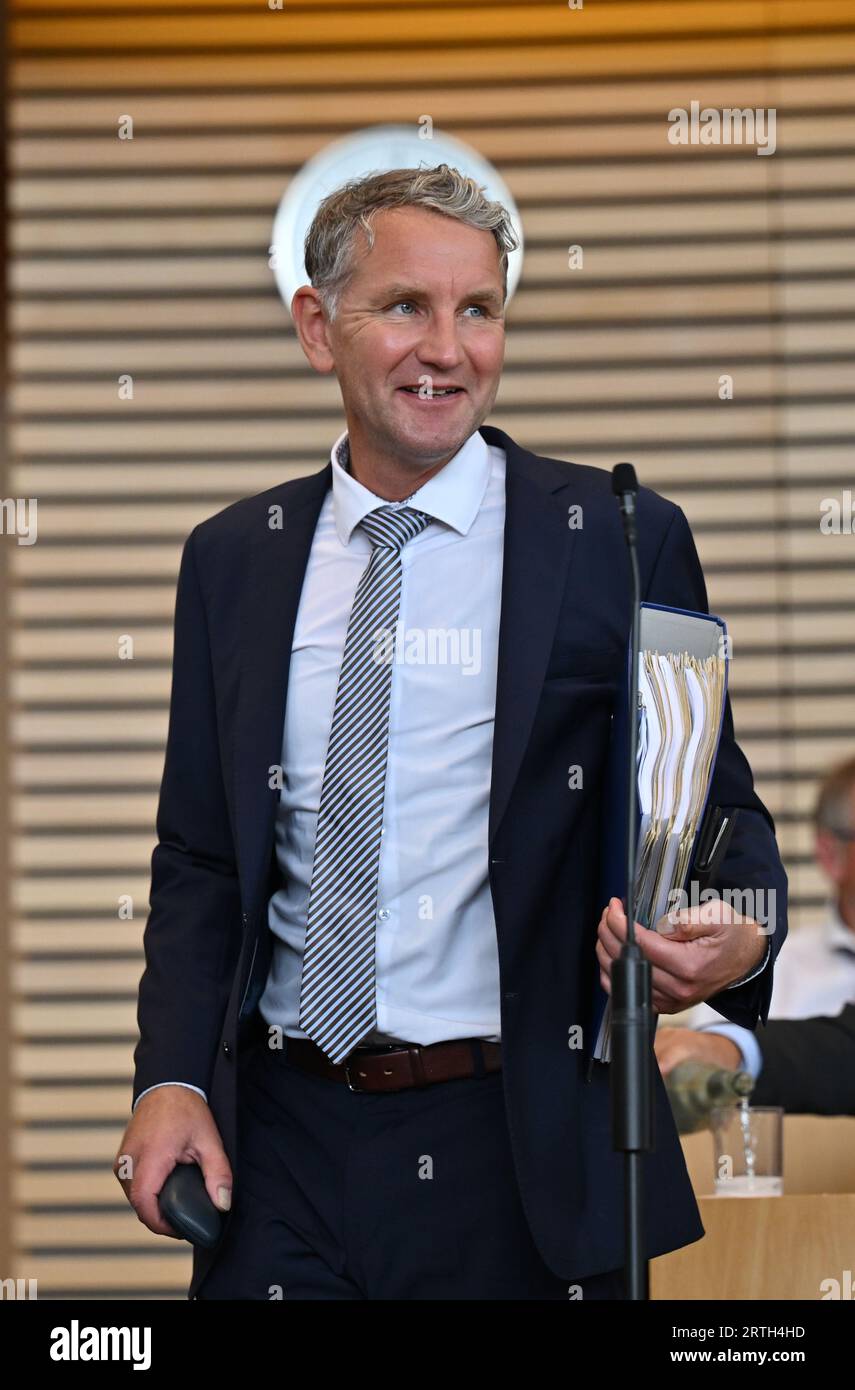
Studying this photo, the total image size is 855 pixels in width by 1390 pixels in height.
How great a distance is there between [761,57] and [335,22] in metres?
1.26

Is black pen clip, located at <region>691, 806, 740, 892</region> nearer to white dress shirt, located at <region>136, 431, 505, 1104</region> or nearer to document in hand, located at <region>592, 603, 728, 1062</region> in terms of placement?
document in hand, located at <region>592, 603, 728, 1062</region>

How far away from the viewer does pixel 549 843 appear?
2.09 m

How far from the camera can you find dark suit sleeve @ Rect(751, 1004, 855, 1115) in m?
4.18

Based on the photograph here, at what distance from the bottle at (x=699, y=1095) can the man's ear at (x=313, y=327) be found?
5.28 ft

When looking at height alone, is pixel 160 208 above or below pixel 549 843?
above

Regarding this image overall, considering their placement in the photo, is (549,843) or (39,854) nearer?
(549,843)

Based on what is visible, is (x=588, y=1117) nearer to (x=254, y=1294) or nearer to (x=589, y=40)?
(x=254, y=1294)

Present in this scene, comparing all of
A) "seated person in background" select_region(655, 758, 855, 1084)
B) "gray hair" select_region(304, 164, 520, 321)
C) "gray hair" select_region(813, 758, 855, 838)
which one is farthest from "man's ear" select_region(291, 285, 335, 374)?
"gray hair" select_region(813, 758, 855, 838)

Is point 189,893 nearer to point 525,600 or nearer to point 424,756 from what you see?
point 424,756

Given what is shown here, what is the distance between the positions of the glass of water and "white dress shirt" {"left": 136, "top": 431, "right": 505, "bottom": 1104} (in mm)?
1088

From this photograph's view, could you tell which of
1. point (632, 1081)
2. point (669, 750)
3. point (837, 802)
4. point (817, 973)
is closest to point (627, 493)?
point (669, 750)

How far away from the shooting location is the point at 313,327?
255cm
